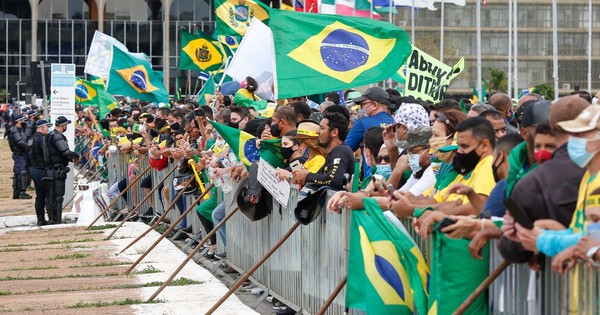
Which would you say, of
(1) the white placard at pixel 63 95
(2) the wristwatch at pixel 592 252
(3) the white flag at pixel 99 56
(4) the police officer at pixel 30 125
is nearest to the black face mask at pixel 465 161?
A: (2) the wristwatch at pixel 592 252

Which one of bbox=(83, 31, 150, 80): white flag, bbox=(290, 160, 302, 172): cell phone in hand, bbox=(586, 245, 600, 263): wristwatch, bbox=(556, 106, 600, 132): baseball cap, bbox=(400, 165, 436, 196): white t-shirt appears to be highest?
bbox=(83, 31, 150, 80): white flag

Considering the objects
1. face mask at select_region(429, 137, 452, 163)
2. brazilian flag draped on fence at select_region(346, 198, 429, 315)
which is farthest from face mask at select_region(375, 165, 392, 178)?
brazilian flag draped on fence at select_region(346, 198, 429, 315)

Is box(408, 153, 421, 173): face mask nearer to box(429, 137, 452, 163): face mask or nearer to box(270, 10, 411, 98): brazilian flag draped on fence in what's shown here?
box(429, 137, 452, 163): face mask

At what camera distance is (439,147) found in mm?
7828

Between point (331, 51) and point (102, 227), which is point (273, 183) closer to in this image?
point (331, 51)

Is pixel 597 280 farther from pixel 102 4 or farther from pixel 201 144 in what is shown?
pixel 102 4

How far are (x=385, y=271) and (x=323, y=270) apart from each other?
2413 mm

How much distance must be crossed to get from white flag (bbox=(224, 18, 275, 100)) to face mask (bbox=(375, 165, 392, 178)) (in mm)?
7112

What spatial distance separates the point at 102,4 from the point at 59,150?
70.6 metres

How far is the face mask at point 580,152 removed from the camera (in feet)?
17.7

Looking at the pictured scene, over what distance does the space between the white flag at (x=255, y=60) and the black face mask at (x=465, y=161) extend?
9.24 m

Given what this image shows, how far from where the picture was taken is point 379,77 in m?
12.6

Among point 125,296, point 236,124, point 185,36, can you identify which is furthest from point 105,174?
point 125,296

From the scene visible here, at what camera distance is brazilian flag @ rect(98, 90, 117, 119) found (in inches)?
1293
